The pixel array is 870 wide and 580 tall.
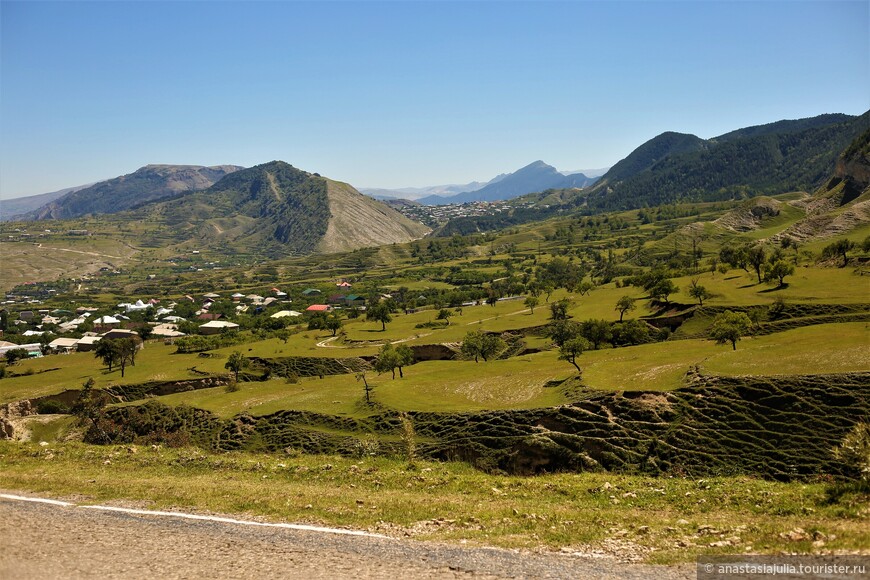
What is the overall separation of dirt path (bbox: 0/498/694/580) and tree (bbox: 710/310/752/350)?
4864 centimetres

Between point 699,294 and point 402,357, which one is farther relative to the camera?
point 699,294

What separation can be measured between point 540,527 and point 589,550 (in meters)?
2.20

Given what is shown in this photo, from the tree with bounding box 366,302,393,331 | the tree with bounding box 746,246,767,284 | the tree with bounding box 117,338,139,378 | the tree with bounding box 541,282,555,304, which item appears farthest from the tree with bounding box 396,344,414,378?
the tree with bounding box 541,282,555,304

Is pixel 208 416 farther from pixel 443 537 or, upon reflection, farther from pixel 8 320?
pixel 8 320

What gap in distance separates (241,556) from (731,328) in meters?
54.0

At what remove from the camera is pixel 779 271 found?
283ft

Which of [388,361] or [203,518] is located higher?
[203,518]

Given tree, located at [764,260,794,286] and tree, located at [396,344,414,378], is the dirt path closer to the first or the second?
tree, located at [396,344,414,378]

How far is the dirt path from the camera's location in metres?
13.5

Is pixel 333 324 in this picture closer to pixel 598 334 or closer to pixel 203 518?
pixel 598 334

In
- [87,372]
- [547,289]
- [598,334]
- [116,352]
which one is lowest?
[87,372]

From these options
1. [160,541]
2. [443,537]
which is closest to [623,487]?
[443,537]

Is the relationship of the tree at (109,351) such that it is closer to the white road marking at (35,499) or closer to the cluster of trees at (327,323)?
the cluster of trees at (327,323)

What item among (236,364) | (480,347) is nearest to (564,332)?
(480,347)
